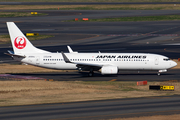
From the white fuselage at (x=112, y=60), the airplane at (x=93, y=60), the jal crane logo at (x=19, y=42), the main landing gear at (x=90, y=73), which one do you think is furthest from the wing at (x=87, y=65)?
the jal crane logo at (x=19, y=42)

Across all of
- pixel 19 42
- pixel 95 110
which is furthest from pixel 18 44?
pixel 95 110

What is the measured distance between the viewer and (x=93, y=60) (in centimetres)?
6144

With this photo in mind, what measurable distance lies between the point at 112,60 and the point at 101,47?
112ft

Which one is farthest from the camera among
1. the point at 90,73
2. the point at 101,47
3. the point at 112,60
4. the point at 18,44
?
the point at 101,47

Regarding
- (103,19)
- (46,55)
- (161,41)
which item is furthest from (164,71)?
(103,19)

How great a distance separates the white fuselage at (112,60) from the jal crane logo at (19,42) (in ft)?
7.26

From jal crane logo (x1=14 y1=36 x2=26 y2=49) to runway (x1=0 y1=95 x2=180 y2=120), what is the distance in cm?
2698

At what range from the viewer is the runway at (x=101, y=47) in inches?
1356

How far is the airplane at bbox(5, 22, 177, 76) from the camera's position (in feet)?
198

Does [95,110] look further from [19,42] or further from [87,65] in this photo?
[19,42]

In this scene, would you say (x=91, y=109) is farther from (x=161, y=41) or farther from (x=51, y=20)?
(x=51, y=20)

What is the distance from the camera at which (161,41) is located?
345ft

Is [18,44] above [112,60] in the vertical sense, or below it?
above

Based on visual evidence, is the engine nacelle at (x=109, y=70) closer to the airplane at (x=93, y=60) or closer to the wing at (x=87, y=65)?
the airplane at (x=93, y=60)
